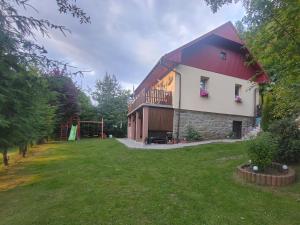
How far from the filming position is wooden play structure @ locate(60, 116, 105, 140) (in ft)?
69.1

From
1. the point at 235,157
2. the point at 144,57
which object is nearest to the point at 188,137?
the point at 235,157

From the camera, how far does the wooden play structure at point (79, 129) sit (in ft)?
69.1

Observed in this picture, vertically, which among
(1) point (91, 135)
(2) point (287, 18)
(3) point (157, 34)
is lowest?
(1) point (91, 135)

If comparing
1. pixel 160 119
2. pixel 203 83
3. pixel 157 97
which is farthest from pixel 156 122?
pixel 203 83

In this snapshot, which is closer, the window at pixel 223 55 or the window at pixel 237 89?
the window at pixel 223 55

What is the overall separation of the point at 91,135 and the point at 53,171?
676 inches

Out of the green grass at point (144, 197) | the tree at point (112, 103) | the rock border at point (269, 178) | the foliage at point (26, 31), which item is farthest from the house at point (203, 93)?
the tree at point (112, 103)

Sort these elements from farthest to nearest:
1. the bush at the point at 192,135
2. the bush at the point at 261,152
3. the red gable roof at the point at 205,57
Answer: the bush at the point at 192,135, the red gable roof at the point at 205,57, the bush at the point at 261,152

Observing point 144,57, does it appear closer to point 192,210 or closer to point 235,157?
point 235,157

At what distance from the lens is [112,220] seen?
3.24 metres

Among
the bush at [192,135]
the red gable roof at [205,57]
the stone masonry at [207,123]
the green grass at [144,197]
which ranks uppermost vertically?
the red gable roof at [205,57]

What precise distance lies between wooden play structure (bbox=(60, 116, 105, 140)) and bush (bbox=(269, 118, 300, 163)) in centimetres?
1722

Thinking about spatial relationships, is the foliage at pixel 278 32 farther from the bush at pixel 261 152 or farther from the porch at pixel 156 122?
the porch at pixel 156 122

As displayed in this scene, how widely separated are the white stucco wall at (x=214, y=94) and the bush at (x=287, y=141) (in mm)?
5918
